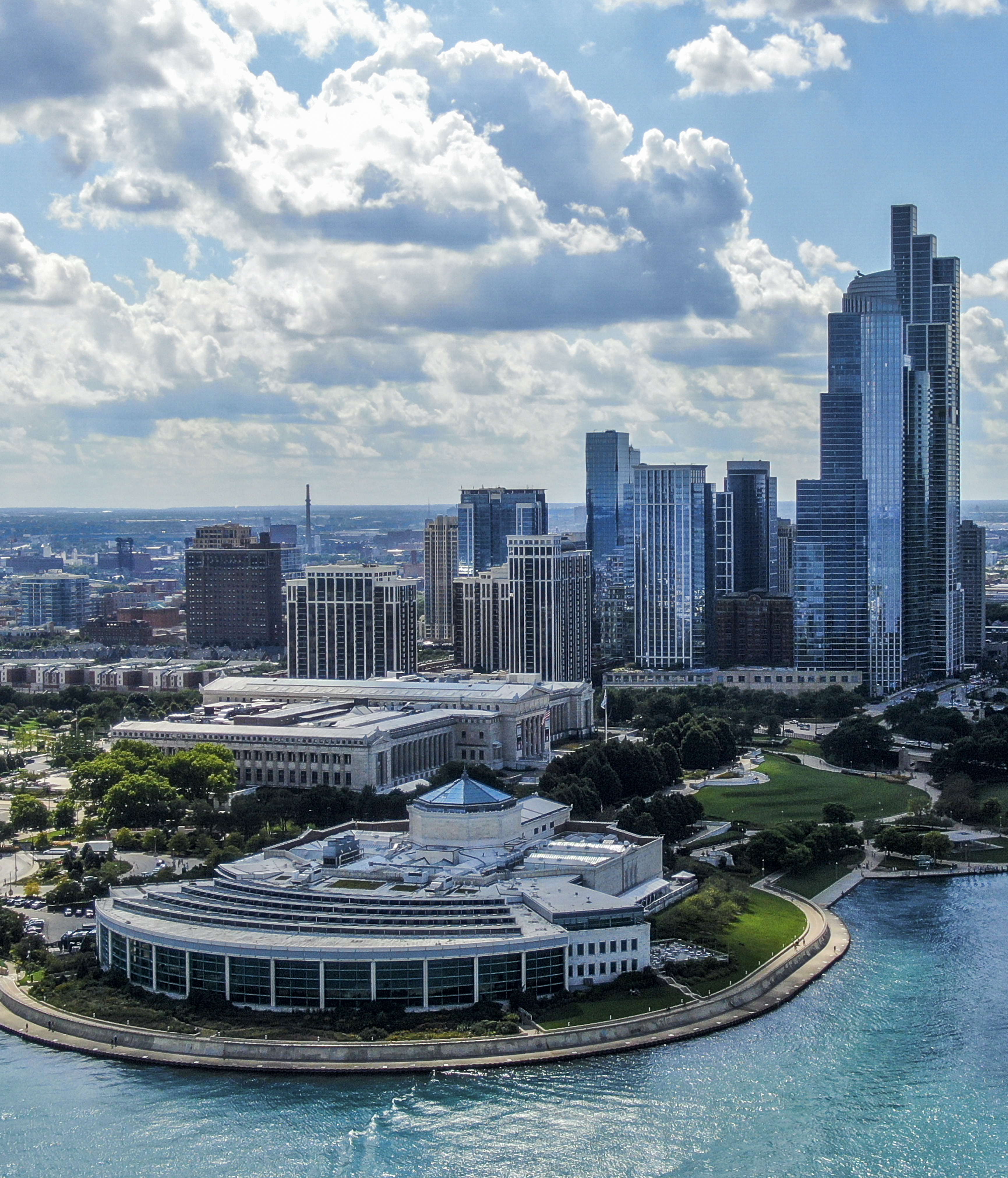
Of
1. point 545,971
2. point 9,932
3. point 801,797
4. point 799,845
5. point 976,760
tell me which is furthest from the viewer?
point 976,760

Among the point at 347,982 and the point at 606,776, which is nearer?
the point at 347,982

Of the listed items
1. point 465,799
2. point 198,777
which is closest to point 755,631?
point 198,777

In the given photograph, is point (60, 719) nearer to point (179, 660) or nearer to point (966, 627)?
point (179, 660)

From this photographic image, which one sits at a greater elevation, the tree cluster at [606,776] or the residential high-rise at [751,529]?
the residential high-rise at [751,529]

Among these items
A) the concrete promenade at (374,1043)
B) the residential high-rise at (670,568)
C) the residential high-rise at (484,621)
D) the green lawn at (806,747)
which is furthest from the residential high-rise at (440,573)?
the concrete promenade at (374,1043)

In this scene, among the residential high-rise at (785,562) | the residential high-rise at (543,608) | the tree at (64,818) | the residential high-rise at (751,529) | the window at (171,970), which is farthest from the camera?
the residential high-rise at (785,562)

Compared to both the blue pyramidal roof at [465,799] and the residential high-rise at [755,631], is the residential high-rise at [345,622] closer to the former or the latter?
the residential high-rise at [755,631]

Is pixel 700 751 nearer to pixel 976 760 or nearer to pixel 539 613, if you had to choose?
pixel 976 760
